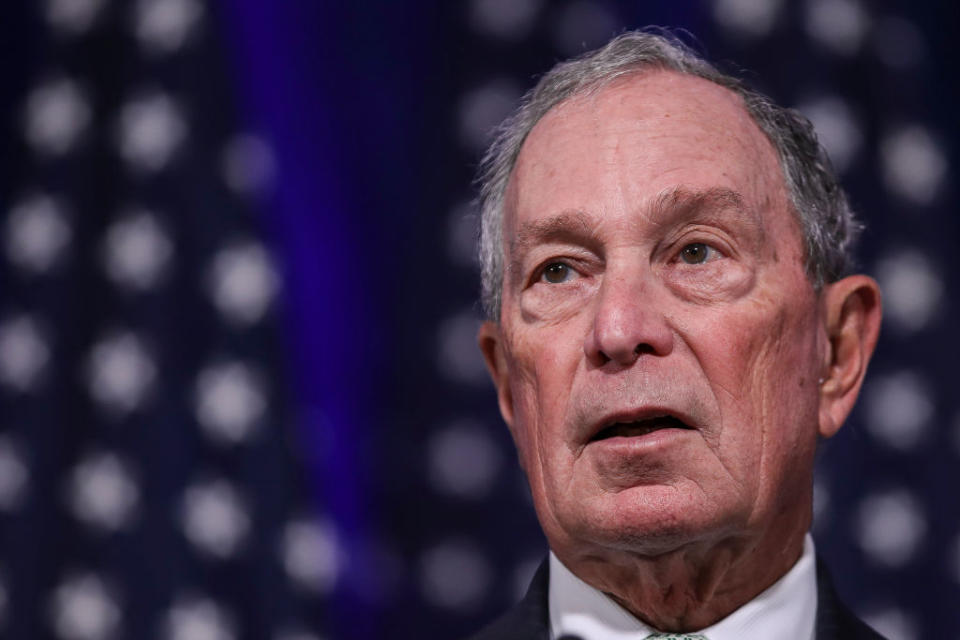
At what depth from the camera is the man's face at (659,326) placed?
4.97ft

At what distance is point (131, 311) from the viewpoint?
8.54 ft

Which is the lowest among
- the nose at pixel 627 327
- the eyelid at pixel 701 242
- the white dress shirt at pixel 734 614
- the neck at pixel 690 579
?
the white dress shirt at pixel 734 614

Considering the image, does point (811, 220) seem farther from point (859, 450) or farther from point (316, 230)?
point (316, 230)

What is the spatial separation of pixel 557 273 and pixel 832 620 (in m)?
0.72

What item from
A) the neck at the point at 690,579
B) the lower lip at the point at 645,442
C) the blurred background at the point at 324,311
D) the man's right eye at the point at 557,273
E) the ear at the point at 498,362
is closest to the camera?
the lower lip at the point at 645,442

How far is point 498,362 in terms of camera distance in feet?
6.43

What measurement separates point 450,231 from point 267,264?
46 cm

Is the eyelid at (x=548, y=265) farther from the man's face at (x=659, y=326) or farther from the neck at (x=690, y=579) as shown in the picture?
the neck at (x=690, y=579)

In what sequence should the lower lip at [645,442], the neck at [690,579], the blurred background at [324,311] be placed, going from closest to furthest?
the lower lip at [645,442] < the neck at [690,579] < the blurred background at [324,311]

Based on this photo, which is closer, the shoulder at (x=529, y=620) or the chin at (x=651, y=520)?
the chin at (x=651, y=520)

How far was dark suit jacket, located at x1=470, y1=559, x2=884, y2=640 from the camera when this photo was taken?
1687 millimetres

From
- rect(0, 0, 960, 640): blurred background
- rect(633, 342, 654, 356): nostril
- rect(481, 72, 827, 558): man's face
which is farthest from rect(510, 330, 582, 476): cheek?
rect(0, 0, 960, 640): blurred background

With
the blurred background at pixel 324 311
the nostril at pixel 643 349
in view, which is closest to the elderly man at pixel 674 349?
the nostril at pixel 643 349

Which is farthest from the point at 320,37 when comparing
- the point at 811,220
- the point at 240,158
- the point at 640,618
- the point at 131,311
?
the point at 640,618
